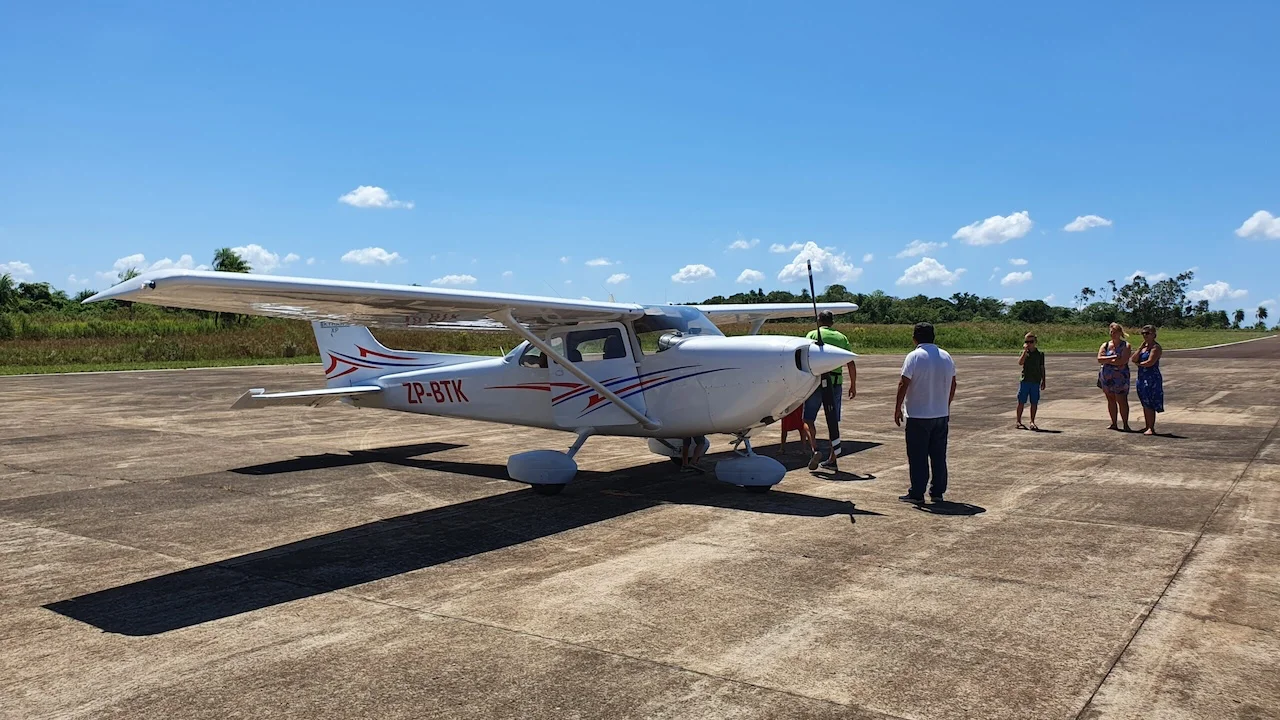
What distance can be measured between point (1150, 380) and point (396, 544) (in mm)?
11610

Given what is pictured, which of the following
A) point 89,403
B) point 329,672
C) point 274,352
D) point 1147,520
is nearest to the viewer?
point 329,672

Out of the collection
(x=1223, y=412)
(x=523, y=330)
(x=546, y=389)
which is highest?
(x=523, y=330)

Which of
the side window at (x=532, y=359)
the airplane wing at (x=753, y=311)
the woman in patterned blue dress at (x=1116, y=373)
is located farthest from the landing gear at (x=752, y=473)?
the woman in patterned blue dress at (x=1116, y=373)

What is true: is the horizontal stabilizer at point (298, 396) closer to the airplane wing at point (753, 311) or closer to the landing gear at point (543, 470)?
the landing gear at point (543, 470)

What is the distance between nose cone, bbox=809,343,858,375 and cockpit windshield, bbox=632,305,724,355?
4.49ft

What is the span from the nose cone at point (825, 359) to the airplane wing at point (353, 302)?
6.66ft

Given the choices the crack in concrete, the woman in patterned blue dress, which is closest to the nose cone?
the crack in concrete

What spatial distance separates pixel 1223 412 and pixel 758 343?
11.9m

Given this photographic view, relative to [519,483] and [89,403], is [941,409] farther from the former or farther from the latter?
[89,403]

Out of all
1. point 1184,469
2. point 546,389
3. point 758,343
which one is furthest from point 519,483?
point 1184,469

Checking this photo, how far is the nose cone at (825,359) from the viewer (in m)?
8.54

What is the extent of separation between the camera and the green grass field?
35.7m

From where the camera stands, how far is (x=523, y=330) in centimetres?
908

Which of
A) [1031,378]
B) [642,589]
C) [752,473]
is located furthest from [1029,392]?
[642,589]
